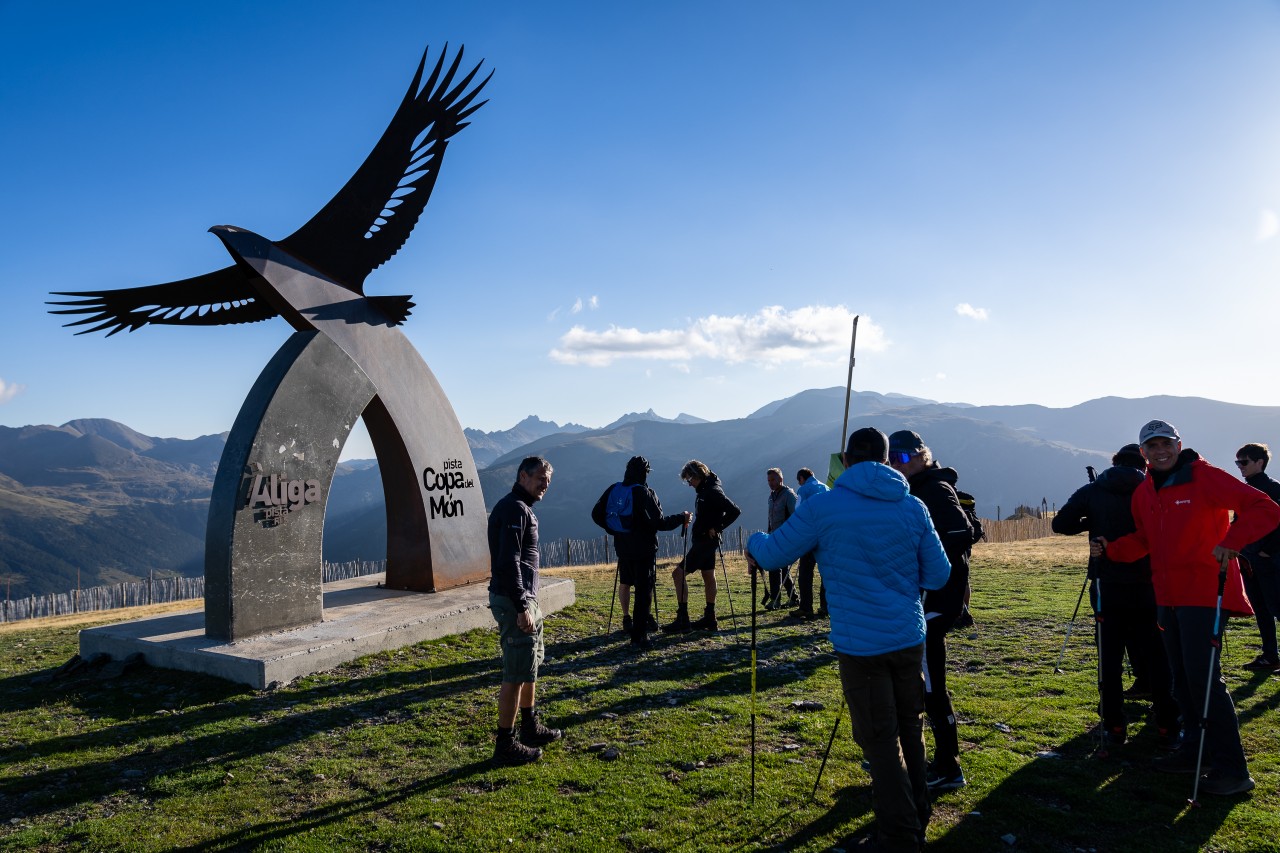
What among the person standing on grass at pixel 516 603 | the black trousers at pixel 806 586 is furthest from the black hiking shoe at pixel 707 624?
the person standing on grass at pixel 516 603

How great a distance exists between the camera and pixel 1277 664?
7805 millimetres

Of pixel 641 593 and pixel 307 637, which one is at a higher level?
pixel 641 593

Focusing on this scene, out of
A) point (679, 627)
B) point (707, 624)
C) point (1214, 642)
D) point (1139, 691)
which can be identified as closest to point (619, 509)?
point (679, 627)

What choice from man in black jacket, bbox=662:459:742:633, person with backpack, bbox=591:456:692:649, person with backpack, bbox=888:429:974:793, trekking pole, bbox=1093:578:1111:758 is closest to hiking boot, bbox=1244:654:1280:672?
trekking pole, bbox=1093:578:1111:758

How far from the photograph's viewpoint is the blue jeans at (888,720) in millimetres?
3994

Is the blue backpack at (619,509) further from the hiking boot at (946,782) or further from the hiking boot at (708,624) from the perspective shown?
the hiking boot at (946,782)

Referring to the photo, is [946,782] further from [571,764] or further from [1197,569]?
[571,764]

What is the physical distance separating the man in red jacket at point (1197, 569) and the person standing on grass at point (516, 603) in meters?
4.34

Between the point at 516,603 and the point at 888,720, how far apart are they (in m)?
2.79

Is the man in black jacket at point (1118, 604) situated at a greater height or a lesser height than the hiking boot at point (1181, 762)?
greater

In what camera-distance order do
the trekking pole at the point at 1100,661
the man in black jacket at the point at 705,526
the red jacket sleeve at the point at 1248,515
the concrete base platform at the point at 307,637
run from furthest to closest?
the man in black jacket at the point at 705,526 < the concrete base platform at the point at 307,637 < the trekking pole at the point at 1100,661 < the red jacket sleeve at the point at 1248,515

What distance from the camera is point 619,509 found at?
30.6 ft

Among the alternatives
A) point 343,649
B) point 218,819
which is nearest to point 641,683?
point 343,649

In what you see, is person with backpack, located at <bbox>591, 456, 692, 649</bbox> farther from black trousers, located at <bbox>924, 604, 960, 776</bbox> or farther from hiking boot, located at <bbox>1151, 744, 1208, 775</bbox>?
hiking boot, located at <bbox>1151, 744, 1208, 775</bbox>
